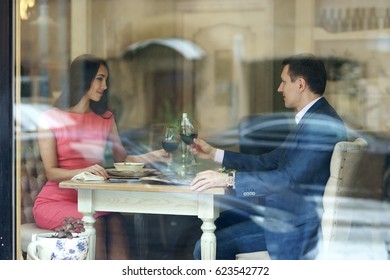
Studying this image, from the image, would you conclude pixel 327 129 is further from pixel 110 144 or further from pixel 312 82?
pixel 110 144

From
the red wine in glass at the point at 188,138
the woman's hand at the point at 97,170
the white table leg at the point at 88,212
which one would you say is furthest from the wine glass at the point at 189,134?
the white table leg at the point at 88,212

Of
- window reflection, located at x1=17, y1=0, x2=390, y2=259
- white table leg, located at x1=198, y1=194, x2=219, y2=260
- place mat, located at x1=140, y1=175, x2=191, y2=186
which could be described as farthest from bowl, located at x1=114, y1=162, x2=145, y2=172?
window reflection, located at x1=17, y1=0, x2=390, y2=259

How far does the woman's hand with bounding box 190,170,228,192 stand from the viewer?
307cm

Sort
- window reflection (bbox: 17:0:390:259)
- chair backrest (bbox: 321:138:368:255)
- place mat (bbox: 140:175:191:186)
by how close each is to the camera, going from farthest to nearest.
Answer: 1. window reflection (bbox: 17:0:390:259)
2. place mat (bbox: 140:175:191:186)
3. chair backrest (bbox: 321:138:368:255)

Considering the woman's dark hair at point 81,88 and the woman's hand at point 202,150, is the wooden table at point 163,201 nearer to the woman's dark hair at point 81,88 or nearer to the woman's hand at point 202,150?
the woman's hand at point 202,150

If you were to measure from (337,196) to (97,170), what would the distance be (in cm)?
99

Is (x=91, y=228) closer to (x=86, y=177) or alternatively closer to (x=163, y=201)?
(x=86, y=177)

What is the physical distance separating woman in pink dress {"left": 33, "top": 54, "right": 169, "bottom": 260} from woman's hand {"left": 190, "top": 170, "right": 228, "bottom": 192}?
32 cm

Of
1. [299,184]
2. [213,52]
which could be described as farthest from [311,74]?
[213,52]

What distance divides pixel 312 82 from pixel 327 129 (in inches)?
9.5

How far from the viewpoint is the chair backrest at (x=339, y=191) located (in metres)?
3.01

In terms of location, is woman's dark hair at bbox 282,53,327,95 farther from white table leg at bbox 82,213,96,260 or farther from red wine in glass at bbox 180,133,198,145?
white table leg at bbox 82,213,96,260
